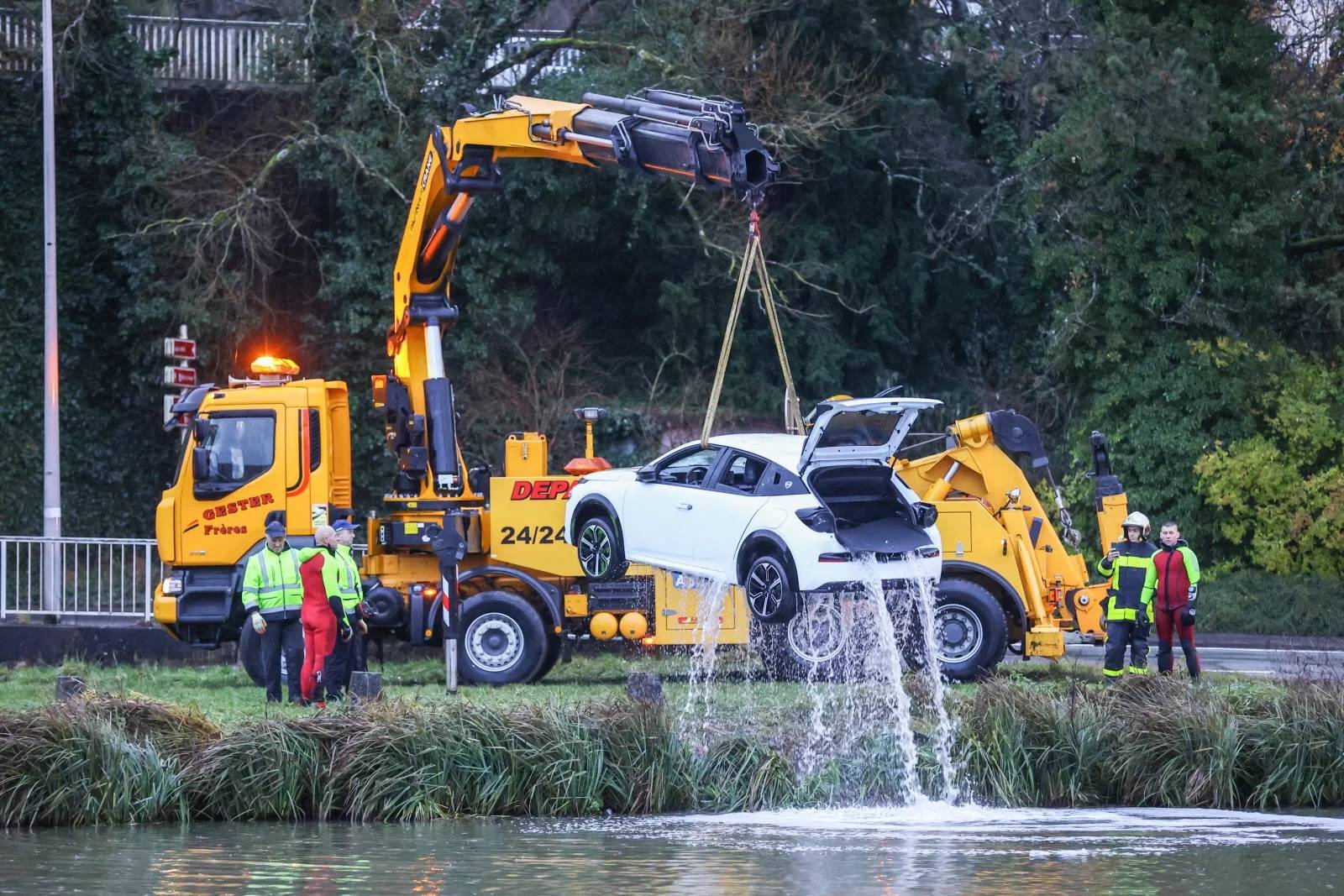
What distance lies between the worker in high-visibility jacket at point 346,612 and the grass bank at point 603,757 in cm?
314

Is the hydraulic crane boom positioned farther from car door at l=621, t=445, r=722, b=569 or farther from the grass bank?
the grass bank

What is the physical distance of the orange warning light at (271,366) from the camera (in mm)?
20953

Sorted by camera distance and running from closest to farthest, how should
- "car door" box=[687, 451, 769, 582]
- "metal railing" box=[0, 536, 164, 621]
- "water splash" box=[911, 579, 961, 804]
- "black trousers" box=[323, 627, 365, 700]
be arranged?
"water splash" box=[911, 579, 961, 804] → "car door" box=[687, 451, 769, 582] → "black trousers" box=[323, 627, 365, 700] → "metal railing" box=[0, 536, 164, 621]

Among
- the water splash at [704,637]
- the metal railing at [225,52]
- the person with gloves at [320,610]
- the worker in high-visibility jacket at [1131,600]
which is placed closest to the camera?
the water splash at [704,637]

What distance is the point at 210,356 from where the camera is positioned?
31.8 m

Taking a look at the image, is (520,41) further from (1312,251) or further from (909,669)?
(909,669)

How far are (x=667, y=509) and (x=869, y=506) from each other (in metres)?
1.75

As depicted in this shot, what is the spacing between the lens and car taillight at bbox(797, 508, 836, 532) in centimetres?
1547

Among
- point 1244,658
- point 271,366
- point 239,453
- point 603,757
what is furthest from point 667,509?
point 1244,658

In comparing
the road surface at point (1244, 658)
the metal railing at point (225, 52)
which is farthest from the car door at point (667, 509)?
the metal railing at point (225, 52)

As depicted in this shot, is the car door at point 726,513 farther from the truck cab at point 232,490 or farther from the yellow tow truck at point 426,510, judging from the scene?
the truck cab at point 232,490

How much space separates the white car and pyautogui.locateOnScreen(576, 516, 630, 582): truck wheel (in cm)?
23

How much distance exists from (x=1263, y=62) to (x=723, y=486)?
16317 mm

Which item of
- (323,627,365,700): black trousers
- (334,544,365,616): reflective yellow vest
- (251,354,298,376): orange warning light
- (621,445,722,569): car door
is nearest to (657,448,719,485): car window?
(621,445,722,569): car door
